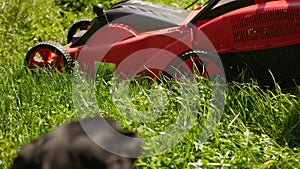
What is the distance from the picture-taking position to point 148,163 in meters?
2.68

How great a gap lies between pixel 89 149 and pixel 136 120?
0.91 m

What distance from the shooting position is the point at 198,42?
338cm

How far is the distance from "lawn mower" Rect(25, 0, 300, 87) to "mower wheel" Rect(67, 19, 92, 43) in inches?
18.5

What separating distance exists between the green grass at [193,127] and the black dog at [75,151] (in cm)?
51

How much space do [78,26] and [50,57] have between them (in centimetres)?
55

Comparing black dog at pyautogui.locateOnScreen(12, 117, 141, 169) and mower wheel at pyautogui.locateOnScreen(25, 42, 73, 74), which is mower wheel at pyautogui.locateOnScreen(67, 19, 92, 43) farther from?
black dog at pyautogui.locateOnScreen(12, 117, 141, 169)

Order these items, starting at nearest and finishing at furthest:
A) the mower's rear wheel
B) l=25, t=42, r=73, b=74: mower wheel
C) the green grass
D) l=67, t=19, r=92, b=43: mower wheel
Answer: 1. the green grass
2. the mower's rear wheel
3. l=25, t=42, r=73, b=74: mower wheel
4. l=67, t=19, r=92, b=43: mower wheel

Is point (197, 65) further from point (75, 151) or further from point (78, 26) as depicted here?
point (75, 151)

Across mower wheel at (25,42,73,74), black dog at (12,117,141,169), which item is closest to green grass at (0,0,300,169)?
mower wheel at (25,42,73,74)

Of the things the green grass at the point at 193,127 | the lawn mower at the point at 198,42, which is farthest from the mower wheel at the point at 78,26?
the green grass at the point at 193,127

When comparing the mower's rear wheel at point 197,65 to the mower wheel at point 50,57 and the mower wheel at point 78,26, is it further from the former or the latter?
the mower wheel at point 78,26

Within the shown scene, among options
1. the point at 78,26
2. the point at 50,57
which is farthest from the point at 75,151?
the point at 78,26

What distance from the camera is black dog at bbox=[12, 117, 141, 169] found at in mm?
2045

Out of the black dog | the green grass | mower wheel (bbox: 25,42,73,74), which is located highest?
the black dog
